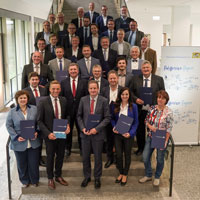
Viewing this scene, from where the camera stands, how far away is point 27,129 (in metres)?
4.25

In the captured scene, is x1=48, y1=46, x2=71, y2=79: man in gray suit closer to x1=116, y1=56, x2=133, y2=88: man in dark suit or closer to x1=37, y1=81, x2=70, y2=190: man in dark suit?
x1=116, y1=56, x2=133, y2=88: man in dark suit

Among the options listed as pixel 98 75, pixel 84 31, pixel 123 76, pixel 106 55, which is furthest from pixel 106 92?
pixel 84 31

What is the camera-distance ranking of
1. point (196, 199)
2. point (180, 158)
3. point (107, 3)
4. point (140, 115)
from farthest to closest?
point (107, 3), point (180, 158), point (140, 115), point (196, 199)

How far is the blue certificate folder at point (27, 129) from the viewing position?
13.9ft

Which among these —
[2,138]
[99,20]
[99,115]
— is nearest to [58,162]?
[99,115]

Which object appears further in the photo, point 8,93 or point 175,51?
point 8,93

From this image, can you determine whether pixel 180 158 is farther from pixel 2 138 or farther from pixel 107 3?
pixel 107 3

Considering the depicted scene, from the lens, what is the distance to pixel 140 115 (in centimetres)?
511

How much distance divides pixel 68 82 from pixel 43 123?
0.89 metres

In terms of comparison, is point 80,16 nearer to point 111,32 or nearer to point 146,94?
point 111,32

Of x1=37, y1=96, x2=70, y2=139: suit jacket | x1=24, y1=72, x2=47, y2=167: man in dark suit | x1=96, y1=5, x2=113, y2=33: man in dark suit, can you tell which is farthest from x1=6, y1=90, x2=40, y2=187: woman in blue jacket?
x1=96, y1=5, x2=113, y2=33: man in dark suit

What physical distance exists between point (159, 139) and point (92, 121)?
1110 mm

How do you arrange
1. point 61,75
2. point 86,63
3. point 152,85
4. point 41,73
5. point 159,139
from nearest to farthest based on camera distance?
point 159,139, point 152,85, point 61,75, point 41,73, point 86,63

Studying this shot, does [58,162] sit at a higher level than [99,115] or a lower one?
lower
